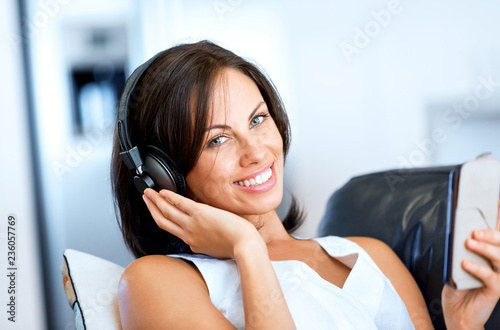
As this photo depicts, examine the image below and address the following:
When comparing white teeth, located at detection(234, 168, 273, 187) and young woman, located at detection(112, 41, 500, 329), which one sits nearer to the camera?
young woman, located at detection(112, 41, 500, 329)

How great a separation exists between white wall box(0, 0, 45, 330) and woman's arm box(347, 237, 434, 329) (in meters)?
1.97

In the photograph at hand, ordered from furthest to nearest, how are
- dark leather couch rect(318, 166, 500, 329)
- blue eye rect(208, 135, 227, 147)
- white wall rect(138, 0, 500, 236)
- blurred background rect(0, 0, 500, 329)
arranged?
white wall rect(138, 0, 500, 236) → blurred background rect(0, 0, 500, 329) → dark leather couch rect(318, 166, 500, 329) → blue eye rect(208, 135, 227, 147)

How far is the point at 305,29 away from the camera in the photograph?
3.21 metres

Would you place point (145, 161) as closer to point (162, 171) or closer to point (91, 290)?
point (162, 171)

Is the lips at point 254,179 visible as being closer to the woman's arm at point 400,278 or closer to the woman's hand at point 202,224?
the woman's hand at point 202,224

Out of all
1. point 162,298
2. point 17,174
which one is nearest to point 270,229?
point 162,298

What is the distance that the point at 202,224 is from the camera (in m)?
1.04

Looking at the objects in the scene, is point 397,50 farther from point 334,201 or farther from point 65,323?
point 65,323

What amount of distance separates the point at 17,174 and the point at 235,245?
208cm

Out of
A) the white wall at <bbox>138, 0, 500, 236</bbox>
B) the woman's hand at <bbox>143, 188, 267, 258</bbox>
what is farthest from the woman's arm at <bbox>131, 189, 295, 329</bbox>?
the white wall at <bbox>138, 0, 500, 236</bbox>

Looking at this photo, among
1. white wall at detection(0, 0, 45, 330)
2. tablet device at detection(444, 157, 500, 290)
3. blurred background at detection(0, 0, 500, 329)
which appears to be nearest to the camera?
tablet device at detection(444, 157, 500, 290)

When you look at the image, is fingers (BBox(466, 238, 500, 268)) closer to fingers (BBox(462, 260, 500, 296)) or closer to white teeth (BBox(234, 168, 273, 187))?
fingers (BBox(462, 260, 500, 296))

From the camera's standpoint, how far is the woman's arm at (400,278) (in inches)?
49.2

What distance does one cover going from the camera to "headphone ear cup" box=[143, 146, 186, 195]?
1109mm
